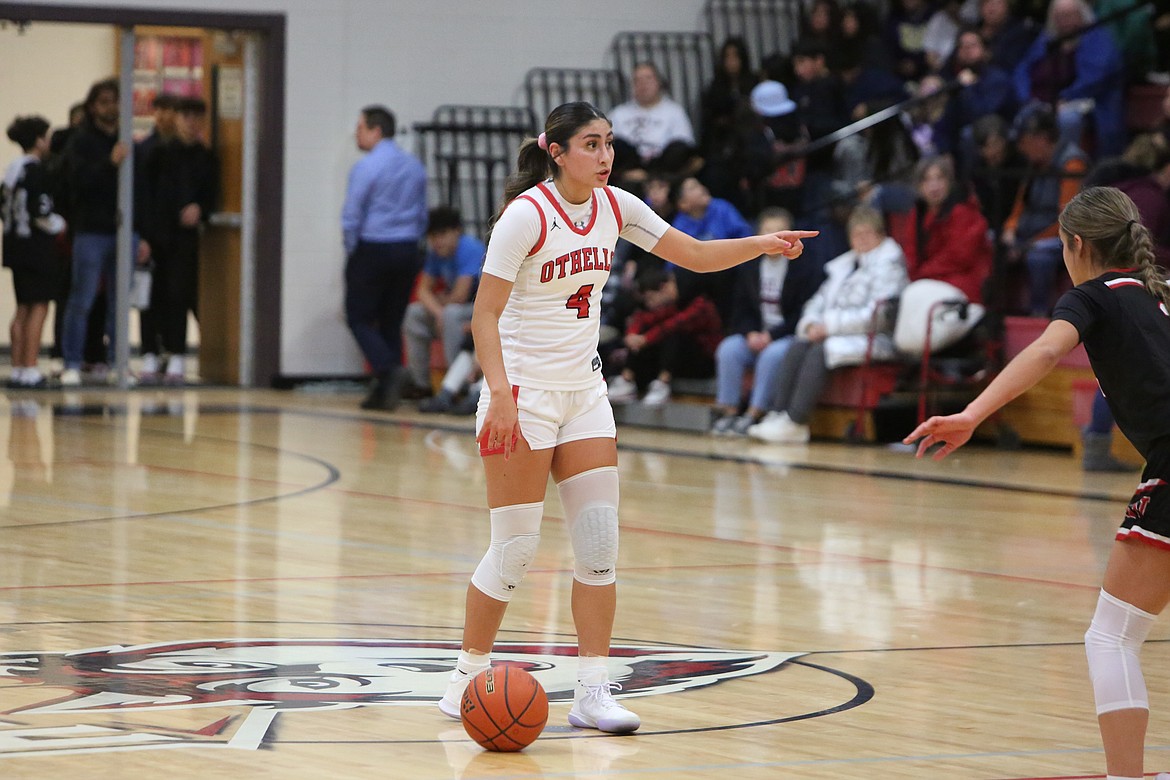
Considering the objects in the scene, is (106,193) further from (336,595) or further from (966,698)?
(966,698)

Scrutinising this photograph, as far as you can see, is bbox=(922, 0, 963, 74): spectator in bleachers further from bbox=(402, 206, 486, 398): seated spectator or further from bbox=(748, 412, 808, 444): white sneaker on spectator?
bbox=(748, 412, 808, 444): white sneaker on spectator

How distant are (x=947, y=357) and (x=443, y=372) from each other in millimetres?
4531

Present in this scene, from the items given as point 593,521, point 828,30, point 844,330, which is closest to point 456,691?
point 593,521

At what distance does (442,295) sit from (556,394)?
398 inches

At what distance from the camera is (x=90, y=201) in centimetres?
1484

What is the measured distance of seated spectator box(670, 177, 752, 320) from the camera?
1264cm

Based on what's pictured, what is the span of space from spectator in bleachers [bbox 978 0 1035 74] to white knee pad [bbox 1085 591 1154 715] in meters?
10.6

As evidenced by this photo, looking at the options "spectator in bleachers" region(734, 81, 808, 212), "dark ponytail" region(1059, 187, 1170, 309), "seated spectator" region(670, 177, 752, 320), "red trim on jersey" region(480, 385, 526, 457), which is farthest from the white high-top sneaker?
"spectator in bleachers" region(734, 81, 808, 212)

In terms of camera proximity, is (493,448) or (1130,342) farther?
(493,448)

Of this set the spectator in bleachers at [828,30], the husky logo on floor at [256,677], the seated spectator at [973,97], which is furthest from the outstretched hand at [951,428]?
the spectator in bleachers at [828,30]

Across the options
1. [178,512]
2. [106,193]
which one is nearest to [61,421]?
[106,193]

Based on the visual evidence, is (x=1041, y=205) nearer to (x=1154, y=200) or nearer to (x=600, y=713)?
(x=1154, y=200)

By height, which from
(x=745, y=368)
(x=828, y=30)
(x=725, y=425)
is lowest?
(x=725, y=425)

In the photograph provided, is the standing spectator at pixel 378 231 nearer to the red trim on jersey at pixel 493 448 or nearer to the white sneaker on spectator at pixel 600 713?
the red trim on jersey at pixel 493 448
